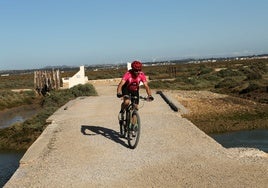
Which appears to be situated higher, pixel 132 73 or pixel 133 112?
pixel 132 73

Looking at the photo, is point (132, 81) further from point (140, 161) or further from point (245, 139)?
point (245, 139)

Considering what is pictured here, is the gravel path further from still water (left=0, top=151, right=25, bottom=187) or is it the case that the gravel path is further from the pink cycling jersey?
still water (left=0, top=151, right=25, bottom=187)

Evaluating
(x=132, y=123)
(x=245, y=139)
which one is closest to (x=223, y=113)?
(x=245, y=139)

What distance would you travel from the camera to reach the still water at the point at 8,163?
12420mm

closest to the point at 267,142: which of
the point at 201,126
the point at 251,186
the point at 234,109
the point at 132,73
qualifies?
the point at 201,126

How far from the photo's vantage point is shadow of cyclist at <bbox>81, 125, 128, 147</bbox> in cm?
1060

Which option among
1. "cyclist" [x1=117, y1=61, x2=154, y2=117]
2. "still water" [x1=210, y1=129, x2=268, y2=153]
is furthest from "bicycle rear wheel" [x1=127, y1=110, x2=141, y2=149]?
"still water" [x1=210, y1=129, x2=268, y2=153]

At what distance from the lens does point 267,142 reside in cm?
1515

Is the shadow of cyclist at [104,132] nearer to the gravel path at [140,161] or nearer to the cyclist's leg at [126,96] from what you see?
the gravel path at [140,161]

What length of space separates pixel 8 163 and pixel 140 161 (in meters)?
7.31

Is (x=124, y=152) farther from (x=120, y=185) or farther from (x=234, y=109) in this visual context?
(x=234, y=109)

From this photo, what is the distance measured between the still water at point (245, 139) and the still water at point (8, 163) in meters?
6.55

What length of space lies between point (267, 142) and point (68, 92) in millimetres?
16363

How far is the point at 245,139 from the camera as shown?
1593cm
